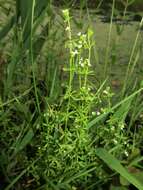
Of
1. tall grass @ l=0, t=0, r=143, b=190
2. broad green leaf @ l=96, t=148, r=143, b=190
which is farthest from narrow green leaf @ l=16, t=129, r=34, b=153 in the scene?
broad green leaf @ l=96, t=148, r=143, b=190

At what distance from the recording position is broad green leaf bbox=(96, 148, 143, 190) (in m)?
1.22

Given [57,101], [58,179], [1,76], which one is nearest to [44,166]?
[58,179]

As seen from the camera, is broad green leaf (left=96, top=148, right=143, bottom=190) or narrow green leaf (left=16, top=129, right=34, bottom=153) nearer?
broad green leaf (left=96, top=148, right=143, bottom=190)

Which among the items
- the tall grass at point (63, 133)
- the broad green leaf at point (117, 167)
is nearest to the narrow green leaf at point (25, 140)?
the tall grass at point (63, 133)

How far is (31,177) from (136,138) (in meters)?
0.29

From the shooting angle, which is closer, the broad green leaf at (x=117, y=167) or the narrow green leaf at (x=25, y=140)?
the broad green leaf at (x=117, y=167)

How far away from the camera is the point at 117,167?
125 centimetres

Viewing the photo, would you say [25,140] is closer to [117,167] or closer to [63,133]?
[63,133]

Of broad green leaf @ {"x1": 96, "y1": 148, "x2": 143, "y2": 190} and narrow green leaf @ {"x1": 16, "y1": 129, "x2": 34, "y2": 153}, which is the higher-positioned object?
narrow green leaf @ {"x1": 16, "y1": 129, "x2": 34, "y2": 153}

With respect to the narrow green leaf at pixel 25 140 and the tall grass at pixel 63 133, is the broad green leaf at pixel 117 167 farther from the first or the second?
the narrow green leaf at pixel 25 140

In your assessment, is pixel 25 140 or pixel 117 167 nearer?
pixel 117 167

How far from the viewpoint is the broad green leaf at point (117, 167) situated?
1.22m

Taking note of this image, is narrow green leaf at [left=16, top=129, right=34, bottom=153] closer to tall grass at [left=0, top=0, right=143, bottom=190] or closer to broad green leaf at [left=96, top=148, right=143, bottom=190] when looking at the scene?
tall grass at [left=0, top=0, right=143, bottom=190]

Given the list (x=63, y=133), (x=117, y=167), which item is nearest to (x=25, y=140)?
(x=63, y=133)
